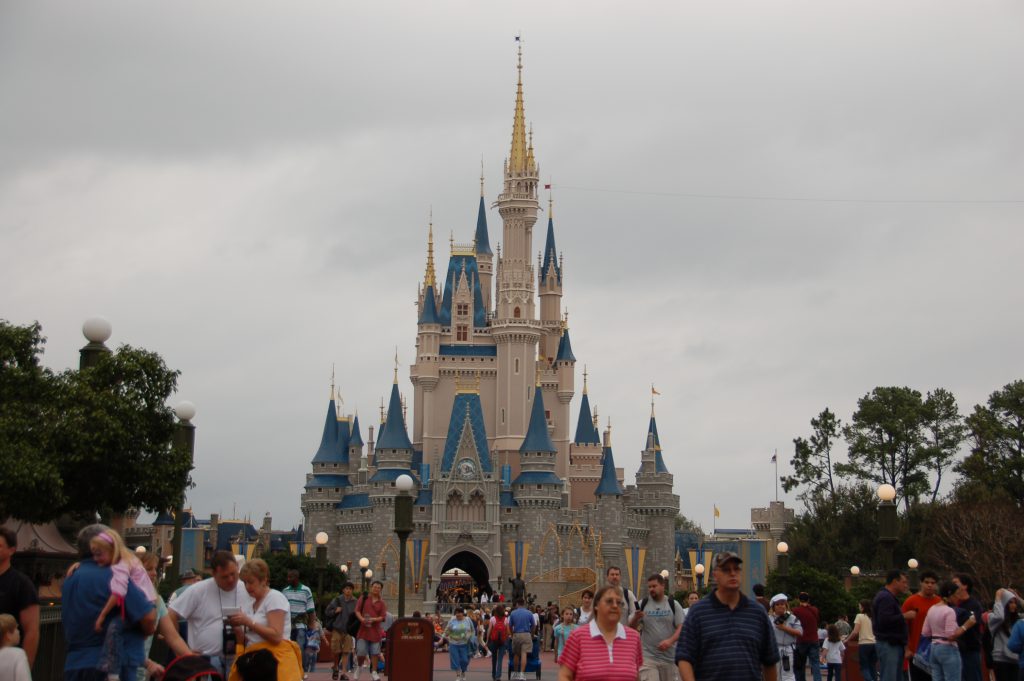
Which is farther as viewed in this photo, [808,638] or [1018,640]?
[808,638]

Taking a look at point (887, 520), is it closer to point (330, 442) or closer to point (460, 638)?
point (460, 638)

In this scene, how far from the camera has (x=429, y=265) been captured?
311 ft

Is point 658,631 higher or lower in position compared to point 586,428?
lower

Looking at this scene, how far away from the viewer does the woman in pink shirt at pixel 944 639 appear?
15.4 m

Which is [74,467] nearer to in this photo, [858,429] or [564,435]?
[858,429]

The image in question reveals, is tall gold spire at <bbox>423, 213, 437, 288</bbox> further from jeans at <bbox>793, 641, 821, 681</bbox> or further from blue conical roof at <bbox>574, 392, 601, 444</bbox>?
jeans at <bbox>793, 641, 821, 681</bbox>

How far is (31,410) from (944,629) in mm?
19571

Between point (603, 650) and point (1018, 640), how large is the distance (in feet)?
22.2

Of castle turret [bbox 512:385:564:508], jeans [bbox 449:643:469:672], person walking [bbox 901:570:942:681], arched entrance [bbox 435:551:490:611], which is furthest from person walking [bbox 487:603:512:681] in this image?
castle turret [bbox 512:385:564:508]

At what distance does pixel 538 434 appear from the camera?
85.1 metres

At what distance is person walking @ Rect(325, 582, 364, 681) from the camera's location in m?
24.0

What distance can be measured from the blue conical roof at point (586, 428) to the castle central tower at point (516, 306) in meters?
4.58

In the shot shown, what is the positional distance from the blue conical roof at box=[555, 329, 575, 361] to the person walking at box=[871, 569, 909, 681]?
255 feet

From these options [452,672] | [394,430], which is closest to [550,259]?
[394,430]
